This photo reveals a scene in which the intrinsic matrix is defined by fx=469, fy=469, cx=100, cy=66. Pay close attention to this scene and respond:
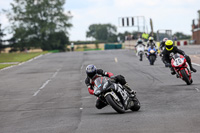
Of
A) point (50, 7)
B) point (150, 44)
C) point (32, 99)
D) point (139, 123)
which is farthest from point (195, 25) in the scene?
point (139, 123)

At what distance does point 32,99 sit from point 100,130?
7.70 m

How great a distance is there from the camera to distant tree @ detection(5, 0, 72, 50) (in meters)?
103

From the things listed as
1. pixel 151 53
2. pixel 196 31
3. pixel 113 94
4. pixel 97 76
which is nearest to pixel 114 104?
pixel 113 94

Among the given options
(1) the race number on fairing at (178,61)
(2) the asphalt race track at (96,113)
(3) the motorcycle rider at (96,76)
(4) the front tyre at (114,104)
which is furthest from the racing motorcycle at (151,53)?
(4) the front tyre at (114,104)

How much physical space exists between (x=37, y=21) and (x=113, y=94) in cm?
9436

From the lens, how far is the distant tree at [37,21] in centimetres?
10331

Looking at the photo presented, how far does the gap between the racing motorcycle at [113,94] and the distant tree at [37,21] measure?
92027 millimetres

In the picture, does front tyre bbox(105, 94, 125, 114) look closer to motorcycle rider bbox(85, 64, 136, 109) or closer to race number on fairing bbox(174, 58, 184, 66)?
motorcycle rider bbox(85, 64, 136, 109)

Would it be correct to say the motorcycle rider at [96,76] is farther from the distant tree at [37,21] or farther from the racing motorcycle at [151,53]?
the distant tree at [37,21]

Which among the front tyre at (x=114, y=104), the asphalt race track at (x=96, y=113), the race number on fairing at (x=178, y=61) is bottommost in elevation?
the asphalt race track at (x=96, y=113)

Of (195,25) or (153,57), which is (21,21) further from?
(153,57)

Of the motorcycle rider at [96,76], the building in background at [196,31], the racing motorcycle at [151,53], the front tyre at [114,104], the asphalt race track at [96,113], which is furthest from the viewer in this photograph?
the building in background at [196,31]

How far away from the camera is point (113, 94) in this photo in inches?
425

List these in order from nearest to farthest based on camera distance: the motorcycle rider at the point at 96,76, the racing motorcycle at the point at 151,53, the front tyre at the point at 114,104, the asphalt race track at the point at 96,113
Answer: the asphalt race track at the point at 96,113
the front tyre at the point at 114,104
the motorcycle rider at the point at 96,76
the racing motorcycle at the point at 151,53
